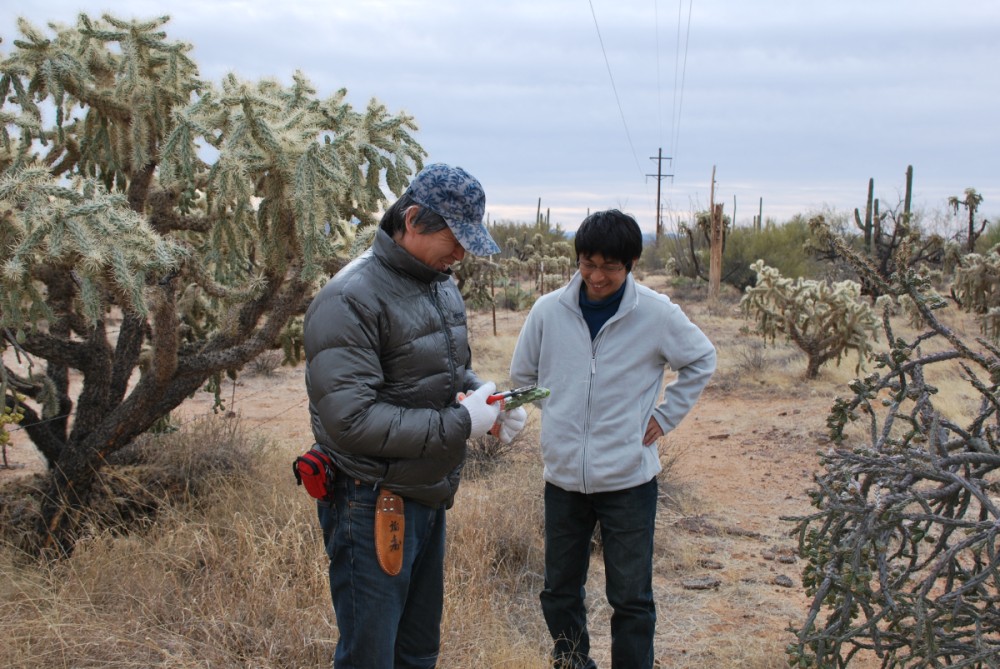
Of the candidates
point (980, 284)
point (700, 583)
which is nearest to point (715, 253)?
point (980, 284)

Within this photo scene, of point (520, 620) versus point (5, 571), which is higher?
point (5, 571)

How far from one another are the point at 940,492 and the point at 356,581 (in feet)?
5.48

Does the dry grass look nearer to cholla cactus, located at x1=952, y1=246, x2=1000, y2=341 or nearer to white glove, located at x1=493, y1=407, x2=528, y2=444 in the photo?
white glove, located at x1=493, y1=407, x2=528, y2=444

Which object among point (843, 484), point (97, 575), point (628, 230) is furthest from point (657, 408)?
point (97, 575)

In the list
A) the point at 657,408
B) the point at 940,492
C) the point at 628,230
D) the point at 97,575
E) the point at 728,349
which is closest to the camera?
the point at 940,492

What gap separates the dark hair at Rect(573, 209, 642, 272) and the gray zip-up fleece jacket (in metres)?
0.15

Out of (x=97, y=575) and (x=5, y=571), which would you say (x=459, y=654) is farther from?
(x=5, y=571)

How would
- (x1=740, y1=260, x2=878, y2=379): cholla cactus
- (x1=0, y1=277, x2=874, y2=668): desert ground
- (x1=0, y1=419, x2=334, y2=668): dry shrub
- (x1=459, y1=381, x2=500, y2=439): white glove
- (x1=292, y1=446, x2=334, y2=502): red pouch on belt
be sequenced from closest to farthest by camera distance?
(x1=292, y1=446, x2=334, y2=502): red pouch on belt, (x1=459, y1=381, x2=500, y2=439): white glove, (x1=0, y1=419, x2=334, y2=668): dry shrub, (x1=0, y1=277, x2=874, y2=668): desert ground, (x1=740, y1=260, x2=878, y2=379): cholla cactus

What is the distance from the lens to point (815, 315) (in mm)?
10641

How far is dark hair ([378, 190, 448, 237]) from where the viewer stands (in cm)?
236

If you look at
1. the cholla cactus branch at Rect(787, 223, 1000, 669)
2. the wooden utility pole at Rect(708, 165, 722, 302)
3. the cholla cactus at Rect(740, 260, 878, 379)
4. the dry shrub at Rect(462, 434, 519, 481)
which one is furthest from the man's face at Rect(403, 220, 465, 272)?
the wooden utility pole at Rect(708, 165, 722, 302)

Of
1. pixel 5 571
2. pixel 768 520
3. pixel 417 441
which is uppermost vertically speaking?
pixel 417 441

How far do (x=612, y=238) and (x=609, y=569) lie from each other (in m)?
1.14

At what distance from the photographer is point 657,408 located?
3232 millimetres
